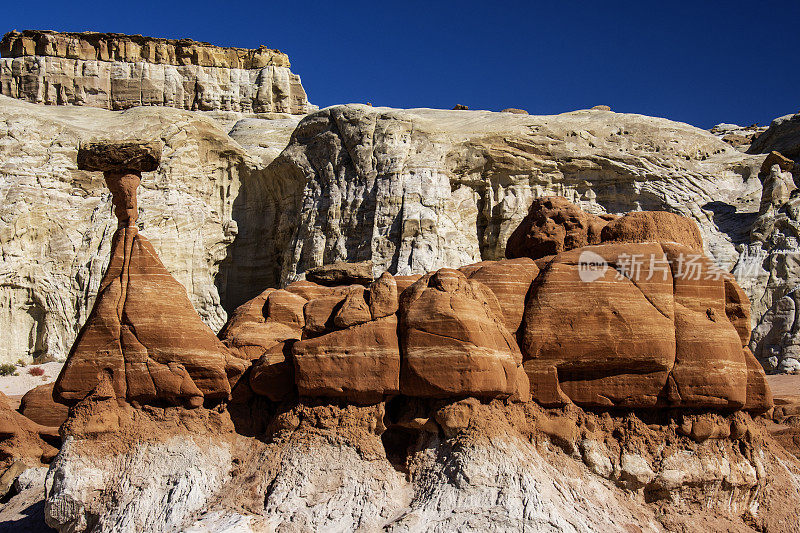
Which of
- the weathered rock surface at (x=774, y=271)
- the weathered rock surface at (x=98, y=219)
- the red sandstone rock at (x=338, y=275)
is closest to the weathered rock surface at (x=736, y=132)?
the weathered rock surface at (x=774, y=271)

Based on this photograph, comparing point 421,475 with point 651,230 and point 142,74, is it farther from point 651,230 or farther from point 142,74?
point 142,74

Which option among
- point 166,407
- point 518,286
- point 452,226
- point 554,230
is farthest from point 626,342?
point 452,226

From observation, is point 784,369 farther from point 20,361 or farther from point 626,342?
point 20,361

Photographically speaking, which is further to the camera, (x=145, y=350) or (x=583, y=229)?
(x=583, y=229)

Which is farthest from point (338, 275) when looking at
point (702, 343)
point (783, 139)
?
point (783, 139)

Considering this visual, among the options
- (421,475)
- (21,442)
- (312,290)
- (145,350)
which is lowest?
(21,442)

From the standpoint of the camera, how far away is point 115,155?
1561 centimetres

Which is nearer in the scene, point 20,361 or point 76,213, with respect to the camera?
point 20,361

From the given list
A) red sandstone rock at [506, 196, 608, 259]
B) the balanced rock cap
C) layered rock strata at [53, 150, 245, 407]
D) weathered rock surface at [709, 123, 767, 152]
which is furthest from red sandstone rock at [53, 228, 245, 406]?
weathered rock surface at [709, 123, 767, 152]

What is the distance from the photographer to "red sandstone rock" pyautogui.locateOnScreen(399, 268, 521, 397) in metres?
13.3

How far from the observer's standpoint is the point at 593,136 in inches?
1414

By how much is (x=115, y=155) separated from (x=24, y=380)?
16.3 meters

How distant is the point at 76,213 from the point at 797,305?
85.8ft

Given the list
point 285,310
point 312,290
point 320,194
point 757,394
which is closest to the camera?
point 757,394
